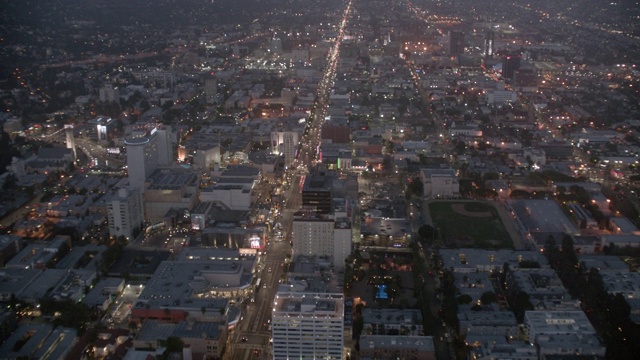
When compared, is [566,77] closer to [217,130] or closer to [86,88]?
[217,130]

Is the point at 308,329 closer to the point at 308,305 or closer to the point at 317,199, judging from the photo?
the point at 308,305

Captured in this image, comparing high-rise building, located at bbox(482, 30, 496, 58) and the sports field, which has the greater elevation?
high-rise building, located at bbox(482, 30, 496, 58)

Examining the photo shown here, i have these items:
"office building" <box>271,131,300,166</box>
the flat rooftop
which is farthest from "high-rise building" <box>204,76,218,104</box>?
the flat rooftop

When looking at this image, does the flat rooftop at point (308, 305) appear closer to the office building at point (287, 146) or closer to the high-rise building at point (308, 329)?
the high-rise building at point (308, 329)

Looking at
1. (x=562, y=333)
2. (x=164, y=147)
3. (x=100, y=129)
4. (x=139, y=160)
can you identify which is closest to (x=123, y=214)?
(x=139, y=160)

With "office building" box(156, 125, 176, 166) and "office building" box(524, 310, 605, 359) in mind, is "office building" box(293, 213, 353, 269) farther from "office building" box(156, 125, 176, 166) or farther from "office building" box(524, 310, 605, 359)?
"office building" box(156, 125, 176, 166)

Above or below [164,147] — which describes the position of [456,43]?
above
